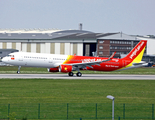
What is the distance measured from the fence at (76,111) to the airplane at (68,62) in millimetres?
33961

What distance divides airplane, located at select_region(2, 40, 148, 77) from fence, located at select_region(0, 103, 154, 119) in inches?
1337

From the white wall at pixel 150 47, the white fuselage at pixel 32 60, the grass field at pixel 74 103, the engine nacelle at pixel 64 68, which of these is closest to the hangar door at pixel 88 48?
the white wall at pixel 150 47

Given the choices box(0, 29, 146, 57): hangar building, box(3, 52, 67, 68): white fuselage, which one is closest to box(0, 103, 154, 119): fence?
box(3, 52, 67, 68): white fuselage

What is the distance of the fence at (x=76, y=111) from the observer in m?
23.4

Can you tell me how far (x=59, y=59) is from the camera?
63.2 metres

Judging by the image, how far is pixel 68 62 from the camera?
211ft

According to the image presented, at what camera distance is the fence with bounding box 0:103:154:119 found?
2341 cm

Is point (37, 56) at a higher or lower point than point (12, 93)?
higher

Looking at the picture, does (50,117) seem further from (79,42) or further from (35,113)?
(79,42)

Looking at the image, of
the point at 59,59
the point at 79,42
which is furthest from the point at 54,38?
the point at 59,59

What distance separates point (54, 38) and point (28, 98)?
4425 inches

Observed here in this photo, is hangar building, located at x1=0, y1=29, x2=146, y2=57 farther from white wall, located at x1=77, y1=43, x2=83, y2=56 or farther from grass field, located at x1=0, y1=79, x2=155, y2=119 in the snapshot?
grass field, located at x1=0, y1=79, x2=155, y2=119

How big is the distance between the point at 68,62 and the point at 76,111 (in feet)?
129

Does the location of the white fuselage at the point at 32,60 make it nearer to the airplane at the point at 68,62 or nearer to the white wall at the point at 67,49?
the airplane at the point at 68,62
